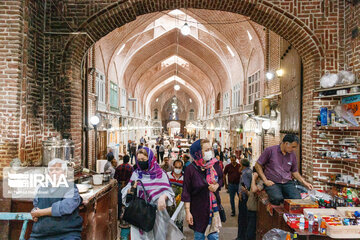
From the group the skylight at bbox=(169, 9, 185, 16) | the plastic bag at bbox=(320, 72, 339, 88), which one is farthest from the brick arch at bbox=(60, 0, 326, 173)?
the skylight at bbox=(169, 9, 185, 16)

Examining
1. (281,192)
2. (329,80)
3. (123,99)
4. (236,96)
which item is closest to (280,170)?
(281,192)

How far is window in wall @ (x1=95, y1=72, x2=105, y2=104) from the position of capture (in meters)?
12.6

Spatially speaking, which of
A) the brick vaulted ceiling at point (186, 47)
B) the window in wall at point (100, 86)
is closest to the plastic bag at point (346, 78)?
the brick vaulted ceiling at point (186, 47)

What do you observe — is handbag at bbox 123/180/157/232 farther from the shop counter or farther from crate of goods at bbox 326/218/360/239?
crate of goods at bbox 326/218/360/239

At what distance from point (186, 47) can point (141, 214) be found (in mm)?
17285

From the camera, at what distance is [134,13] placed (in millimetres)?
5328

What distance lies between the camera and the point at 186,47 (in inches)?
748

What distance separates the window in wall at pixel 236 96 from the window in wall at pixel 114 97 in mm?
7598

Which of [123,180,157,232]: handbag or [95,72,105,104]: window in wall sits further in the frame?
[95,72,105,104]: window in wall

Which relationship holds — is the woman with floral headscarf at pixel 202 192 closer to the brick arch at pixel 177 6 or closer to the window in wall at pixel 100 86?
the brick arch at pixel 177 6

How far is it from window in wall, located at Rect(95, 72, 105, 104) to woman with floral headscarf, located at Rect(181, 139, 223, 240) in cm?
1055

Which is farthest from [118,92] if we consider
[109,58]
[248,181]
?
[248,181]

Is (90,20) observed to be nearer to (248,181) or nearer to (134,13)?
(134,13)

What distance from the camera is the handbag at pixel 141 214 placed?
2914mm
